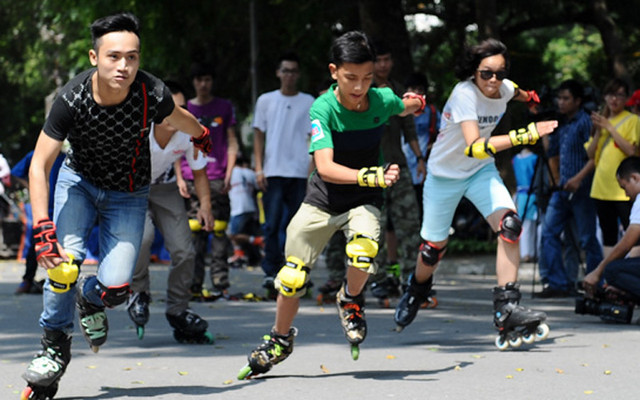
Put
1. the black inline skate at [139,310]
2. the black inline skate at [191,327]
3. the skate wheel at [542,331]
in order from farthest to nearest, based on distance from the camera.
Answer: the black inline skate at [191,327] < the black inline skate at [139,310] < the skate wheel at [542,331]

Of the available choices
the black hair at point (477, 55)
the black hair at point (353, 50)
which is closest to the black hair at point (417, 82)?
the black hair at point (477, 55)

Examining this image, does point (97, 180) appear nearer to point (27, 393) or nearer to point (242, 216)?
point (27, 393)

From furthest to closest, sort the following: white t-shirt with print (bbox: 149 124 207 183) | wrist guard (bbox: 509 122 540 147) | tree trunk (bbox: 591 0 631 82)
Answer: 1. tree trunk (bbox: 591 0 631 82)
2. white t-shirt with print (bbox: 149 124 207 183)
3. wrist guard (bbox: 509 122 540 147)

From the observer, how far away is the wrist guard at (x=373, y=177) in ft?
18.5

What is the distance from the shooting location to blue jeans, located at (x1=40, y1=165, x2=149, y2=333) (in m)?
5.50

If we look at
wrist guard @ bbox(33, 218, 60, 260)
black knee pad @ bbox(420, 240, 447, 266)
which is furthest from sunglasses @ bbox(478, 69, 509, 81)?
wrist guard @ bbox(33, 218, 60, 260)

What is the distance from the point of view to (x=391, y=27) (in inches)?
616

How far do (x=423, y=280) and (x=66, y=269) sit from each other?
2972 millimetres

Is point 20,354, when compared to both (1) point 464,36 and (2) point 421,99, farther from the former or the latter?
(1) point 464,36

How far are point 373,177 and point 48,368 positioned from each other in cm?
171

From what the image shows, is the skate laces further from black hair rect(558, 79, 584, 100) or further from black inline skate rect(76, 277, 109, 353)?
black hair rect(558, 79, 584, 100)

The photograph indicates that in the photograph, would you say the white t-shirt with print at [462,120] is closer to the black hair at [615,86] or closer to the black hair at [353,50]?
the black hair at [353,50]

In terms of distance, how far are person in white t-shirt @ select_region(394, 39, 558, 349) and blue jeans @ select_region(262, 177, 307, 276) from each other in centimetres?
275

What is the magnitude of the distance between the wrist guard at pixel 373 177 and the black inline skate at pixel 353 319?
677 millimetres
